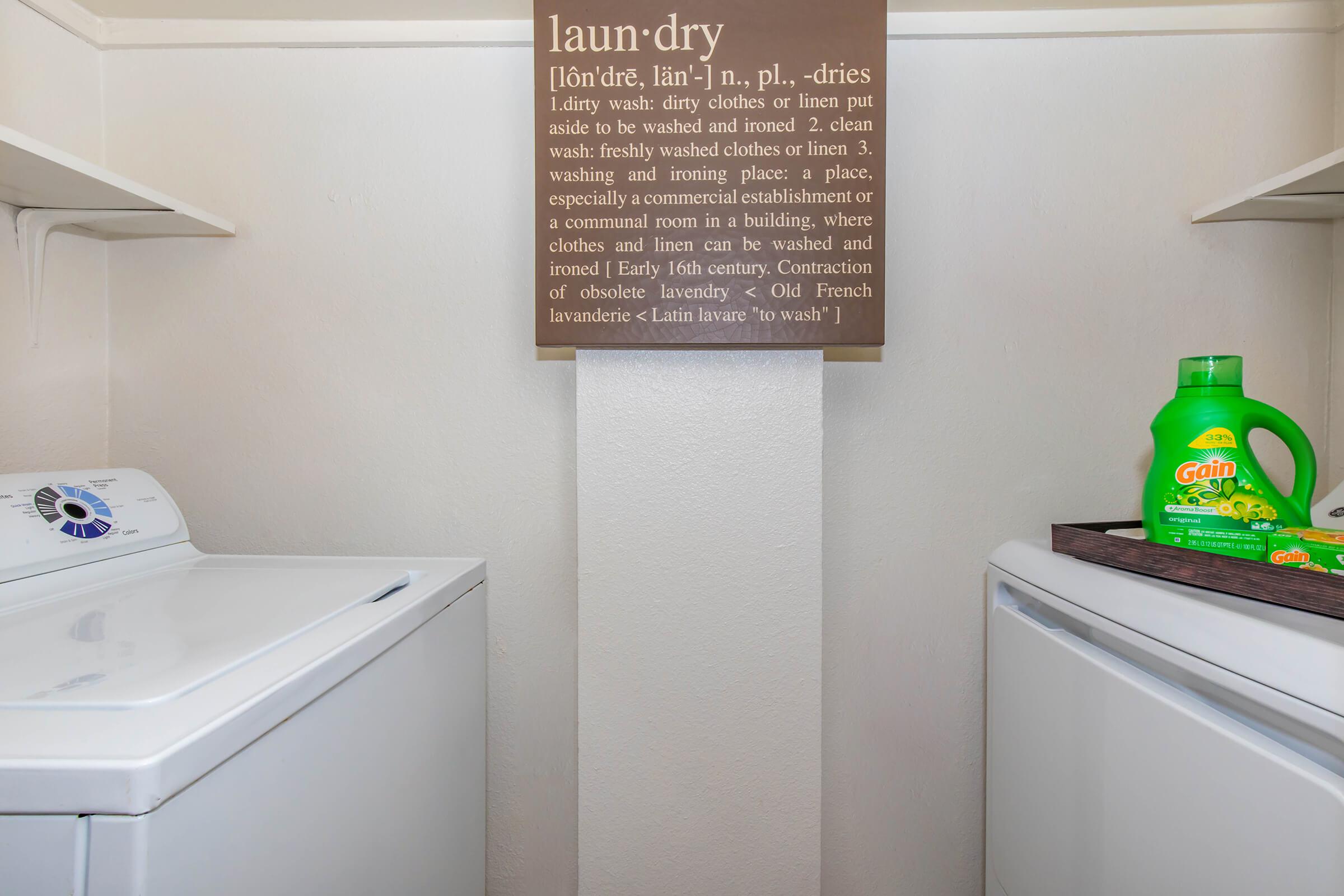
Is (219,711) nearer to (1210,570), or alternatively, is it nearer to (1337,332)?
(1210,570)

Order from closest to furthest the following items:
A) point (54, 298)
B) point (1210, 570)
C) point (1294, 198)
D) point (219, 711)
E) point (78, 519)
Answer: point (219, 711) → point (1210, 570) → point (78, 519) → point (1294, 198) → point (54, 298)

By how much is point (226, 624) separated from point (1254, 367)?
1.78 m

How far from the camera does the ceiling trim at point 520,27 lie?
1222 millimetres

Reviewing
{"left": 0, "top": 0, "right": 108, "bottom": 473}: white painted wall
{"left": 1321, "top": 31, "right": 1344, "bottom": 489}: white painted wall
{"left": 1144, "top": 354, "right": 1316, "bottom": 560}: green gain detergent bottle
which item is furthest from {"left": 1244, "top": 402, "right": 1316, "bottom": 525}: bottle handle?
{"left": 0, "top": 0, "right": 108, "bottom": 473}: white painted wall

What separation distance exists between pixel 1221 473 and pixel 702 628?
0.79 m

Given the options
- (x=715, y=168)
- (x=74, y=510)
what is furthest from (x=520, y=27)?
(x=74, y=510)

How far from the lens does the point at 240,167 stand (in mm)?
1286

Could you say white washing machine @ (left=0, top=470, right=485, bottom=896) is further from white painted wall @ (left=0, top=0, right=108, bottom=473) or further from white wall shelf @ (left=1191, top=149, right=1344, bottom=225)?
white wall shelf @ (left=1191, top=149, right=1344, bottom=225)

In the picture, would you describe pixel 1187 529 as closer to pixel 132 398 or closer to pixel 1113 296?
pixel 1113 296

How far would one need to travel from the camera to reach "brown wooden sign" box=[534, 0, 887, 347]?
108 centimetres

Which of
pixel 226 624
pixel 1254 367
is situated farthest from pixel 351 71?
pixel 1254 367

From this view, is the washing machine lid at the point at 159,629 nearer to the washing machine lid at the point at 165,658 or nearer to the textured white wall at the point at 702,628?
the washing machine lid at the point at 165,658

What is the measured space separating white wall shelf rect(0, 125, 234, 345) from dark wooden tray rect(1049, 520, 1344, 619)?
1.60 meters

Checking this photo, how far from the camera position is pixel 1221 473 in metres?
0.84
